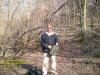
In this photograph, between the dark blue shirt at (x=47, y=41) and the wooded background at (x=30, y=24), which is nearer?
the dark blue shirt at (x=47, y=41)

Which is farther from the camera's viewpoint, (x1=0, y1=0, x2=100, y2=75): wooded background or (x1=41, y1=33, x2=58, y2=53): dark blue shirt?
(x1=0, y1=0, x2=100, y2=75): wooded background

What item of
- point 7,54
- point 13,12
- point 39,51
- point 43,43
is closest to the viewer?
point 43,43

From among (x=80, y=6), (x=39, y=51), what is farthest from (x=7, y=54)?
(x=80, y=6)

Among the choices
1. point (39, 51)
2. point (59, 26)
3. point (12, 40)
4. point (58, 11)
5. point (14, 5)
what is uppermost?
point (14, 5)

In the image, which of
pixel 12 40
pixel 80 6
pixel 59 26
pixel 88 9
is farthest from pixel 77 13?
pixel 12 40

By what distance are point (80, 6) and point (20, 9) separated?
4241 millimetres

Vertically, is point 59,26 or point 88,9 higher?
point 88,9

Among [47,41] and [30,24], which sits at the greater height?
[30,24]

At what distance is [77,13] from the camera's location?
1012 centimetres

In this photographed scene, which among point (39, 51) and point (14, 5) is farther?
point (39, 51)

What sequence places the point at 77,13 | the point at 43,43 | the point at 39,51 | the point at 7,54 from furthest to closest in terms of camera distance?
1. the point at 77,13
2. the point at 39,51
3. the point at 7,54
4. the point at 43,43

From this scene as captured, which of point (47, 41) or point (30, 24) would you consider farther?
point (30, 24)

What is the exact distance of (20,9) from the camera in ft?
27.1

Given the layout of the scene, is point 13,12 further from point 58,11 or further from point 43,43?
point 43,43
